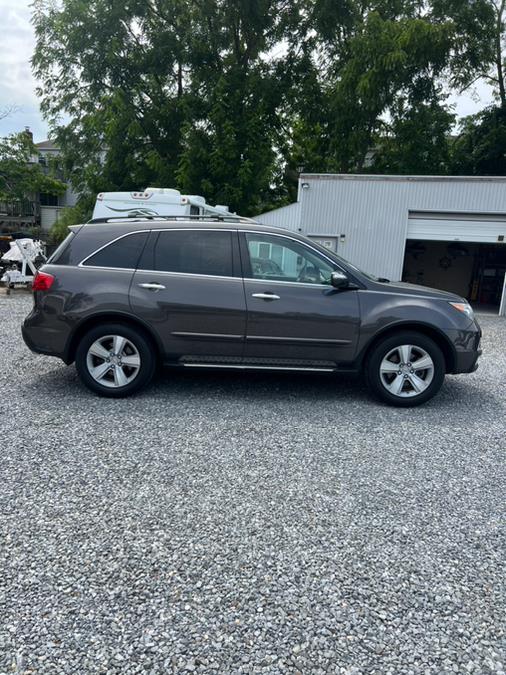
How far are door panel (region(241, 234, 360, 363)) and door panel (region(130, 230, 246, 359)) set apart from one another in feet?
0.49

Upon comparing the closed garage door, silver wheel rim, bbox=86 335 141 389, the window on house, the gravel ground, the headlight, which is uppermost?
the window on house

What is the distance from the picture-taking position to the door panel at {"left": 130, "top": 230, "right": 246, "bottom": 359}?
4801mm

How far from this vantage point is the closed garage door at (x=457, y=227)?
45.9 ft

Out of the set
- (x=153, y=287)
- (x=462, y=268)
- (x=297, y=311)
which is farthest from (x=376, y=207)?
(x=153, y=287)

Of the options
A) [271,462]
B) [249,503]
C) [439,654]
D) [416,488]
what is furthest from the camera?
[271,462]

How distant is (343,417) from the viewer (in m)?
4.60

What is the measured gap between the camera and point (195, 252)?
16.3ft

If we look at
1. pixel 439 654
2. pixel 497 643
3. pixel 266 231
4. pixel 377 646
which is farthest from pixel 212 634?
pixel 266 231

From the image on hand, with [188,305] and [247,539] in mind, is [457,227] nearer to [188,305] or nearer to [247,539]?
[188,305]

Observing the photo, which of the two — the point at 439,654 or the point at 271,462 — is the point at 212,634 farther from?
the point at 271,462

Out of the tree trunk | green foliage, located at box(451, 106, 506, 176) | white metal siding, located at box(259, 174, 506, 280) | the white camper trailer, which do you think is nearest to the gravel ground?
the white camper trailer

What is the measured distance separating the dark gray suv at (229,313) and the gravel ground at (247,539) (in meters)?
0.45

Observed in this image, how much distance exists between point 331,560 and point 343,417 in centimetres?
219

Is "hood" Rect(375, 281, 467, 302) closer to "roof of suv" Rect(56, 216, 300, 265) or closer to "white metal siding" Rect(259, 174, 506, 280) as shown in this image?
"roof of suv" Rect(56, 216, 300, 265)
